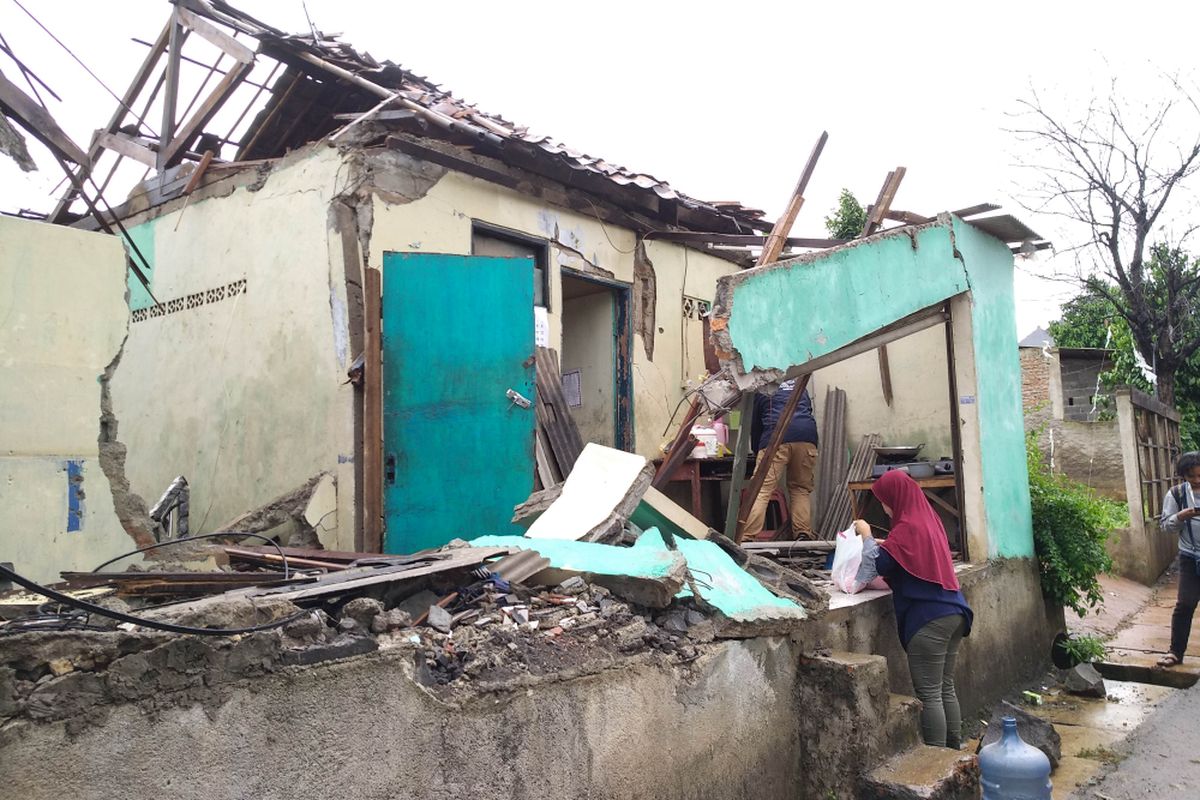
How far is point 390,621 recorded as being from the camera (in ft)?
9.53

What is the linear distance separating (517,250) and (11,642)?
18.8ft

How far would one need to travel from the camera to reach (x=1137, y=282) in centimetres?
1452

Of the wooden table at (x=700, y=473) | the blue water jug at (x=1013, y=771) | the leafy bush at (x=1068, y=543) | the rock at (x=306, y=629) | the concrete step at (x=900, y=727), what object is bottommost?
the blue water jug at (x=1013, y=771)

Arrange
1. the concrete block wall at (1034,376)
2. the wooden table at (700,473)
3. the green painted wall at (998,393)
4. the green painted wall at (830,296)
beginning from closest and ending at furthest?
1. the green painted wall at (830,296)
2. the green painted wall at (998,393)
3. the wooden table at (700,473)
4. the concrete block wall at (1034,376)

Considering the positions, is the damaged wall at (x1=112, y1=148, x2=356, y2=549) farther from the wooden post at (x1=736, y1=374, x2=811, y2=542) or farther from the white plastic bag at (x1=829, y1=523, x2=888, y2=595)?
the white plastic bag at (x1=829, y1=523, x2=888, y2=595)

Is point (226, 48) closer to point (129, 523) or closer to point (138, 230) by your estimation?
point (138, 230)

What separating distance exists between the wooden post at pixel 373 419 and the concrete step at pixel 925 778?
3.38 meters

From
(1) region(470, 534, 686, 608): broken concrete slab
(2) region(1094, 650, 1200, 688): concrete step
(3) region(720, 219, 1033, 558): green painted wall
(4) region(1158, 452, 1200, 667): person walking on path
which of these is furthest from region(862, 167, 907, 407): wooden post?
(2) region(1094, 650, 1200, 688): concrete step

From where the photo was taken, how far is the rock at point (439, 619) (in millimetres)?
3088

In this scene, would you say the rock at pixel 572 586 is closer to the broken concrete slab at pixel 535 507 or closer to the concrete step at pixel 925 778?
the broken concrete slab at pixel 535 507

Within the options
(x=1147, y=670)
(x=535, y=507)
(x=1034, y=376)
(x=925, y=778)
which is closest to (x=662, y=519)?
(x=535, y=507)

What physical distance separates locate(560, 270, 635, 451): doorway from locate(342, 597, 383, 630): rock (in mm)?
5397

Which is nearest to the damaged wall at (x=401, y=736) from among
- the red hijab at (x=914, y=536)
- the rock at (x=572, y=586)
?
the rock at (x=572, y=586)

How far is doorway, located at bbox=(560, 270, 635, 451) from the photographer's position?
8258mm
